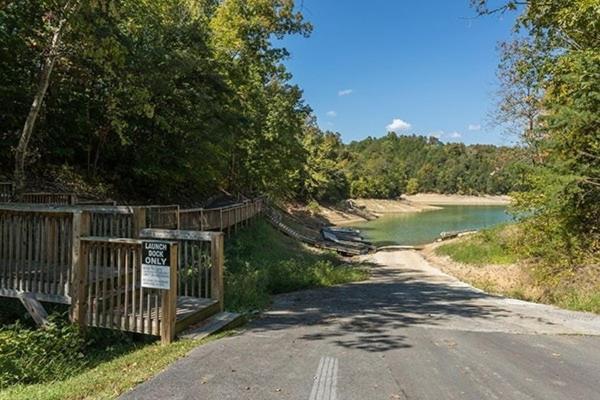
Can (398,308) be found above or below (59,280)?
below

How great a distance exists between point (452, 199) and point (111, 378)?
121436mm

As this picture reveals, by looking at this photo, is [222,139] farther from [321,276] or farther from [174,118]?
[321,276]

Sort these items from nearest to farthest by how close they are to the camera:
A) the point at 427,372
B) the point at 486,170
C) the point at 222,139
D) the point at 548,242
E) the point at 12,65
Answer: the point at 427,372 < the point at 12,65 < the point at 548,242 < the point at 222,139 < the point at 486,170

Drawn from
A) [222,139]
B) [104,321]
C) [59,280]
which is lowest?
[104,321]

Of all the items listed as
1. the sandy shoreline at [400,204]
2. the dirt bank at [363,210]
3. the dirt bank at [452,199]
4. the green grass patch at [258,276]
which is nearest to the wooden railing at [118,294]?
the green grass patch at [258,276]

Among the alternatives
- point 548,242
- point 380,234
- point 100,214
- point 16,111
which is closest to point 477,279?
point 548,242

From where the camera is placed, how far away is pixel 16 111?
12.4 metres

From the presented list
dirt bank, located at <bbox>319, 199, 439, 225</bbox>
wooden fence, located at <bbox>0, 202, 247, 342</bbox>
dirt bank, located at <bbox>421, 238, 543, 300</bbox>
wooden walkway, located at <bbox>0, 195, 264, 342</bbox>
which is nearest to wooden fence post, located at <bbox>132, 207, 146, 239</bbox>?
wooden walkway, located at <bbox>0, 195, 264, 342</bbox>

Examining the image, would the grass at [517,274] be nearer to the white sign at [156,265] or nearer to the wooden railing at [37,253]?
the white sign at [156,265]

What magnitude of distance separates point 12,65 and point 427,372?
13.2 metres

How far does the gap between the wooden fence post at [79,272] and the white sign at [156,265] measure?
0.90 metres

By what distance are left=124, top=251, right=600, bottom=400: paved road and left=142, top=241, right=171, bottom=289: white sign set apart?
34.6 inches

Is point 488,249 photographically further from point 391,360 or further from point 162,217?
point 391,360

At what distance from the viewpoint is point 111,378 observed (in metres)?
3.99
